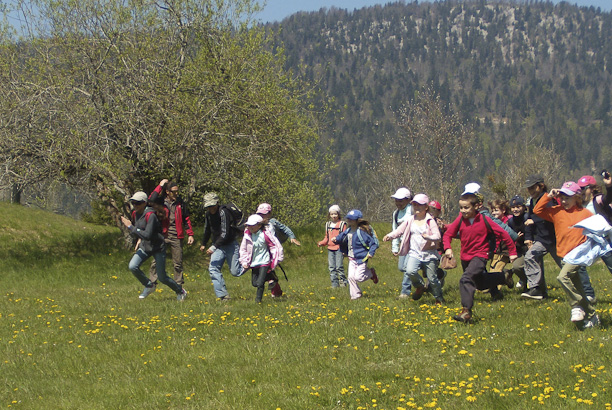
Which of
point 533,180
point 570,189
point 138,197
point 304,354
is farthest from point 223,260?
point 570,189

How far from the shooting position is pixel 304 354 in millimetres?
8969

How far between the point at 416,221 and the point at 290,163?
15.8 meters

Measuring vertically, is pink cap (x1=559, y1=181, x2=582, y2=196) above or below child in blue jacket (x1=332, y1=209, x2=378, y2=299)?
above

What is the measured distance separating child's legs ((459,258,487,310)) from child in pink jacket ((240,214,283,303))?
155 inches

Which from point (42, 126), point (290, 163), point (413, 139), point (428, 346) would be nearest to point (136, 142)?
point (42, 126)

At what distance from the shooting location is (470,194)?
10.7m

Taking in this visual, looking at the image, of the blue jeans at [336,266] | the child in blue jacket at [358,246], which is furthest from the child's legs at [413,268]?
the blue jeans at [336,266]

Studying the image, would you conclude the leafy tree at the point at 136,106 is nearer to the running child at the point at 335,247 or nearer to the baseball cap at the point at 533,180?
the running child at the point at 335,247

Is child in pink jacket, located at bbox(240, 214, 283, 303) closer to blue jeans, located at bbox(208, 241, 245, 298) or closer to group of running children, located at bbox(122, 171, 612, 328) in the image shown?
group of running children, located at bbox(122, 171, 612, 328)

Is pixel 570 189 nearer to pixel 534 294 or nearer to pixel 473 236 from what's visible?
pixel 473 236

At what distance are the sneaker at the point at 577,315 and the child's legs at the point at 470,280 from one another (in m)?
1.42

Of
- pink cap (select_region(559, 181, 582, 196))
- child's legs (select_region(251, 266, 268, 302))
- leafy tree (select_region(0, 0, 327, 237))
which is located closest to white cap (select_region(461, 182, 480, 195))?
pink cap (select_region(559, 181, 582, 196))

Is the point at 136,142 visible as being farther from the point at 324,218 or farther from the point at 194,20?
the point at 324,218

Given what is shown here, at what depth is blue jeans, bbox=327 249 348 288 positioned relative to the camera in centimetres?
1622
